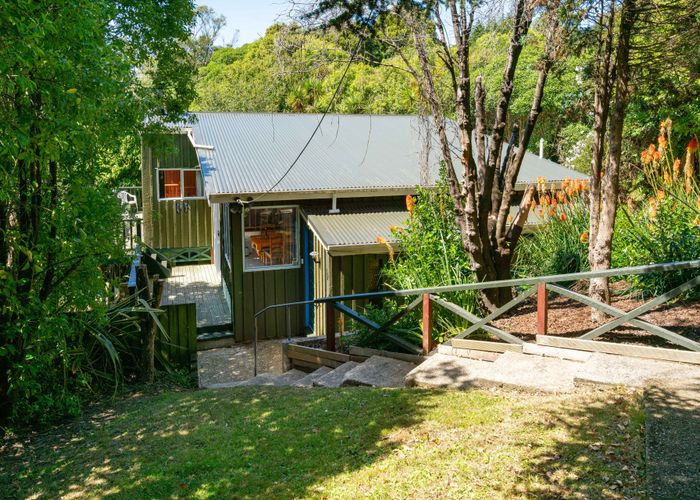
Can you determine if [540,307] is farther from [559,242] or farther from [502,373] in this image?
[559,242]

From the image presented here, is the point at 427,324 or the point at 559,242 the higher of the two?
the point at 559,242

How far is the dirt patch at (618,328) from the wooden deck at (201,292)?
6759 mm

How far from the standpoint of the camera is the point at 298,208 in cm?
1348

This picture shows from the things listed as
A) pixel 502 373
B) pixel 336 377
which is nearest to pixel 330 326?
pixel 336 377

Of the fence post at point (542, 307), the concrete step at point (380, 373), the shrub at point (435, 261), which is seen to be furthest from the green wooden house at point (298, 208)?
the fence post at point (542, 307)

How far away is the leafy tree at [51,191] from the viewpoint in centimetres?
539

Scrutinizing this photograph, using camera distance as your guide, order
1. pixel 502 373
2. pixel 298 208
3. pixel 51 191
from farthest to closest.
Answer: pixel 298 208
pixel 51 191
pixel 502 373

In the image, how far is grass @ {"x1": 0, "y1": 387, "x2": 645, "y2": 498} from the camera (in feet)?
13.9

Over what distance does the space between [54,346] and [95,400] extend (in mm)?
1102

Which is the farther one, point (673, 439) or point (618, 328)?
point (618, 328)

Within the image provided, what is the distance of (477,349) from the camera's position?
23.9 feet

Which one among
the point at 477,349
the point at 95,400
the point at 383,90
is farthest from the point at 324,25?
the point at 383,90

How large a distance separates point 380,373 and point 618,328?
2.84 metres

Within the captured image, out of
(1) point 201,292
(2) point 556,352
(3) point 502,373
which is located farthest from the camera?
(1) point 201,292
